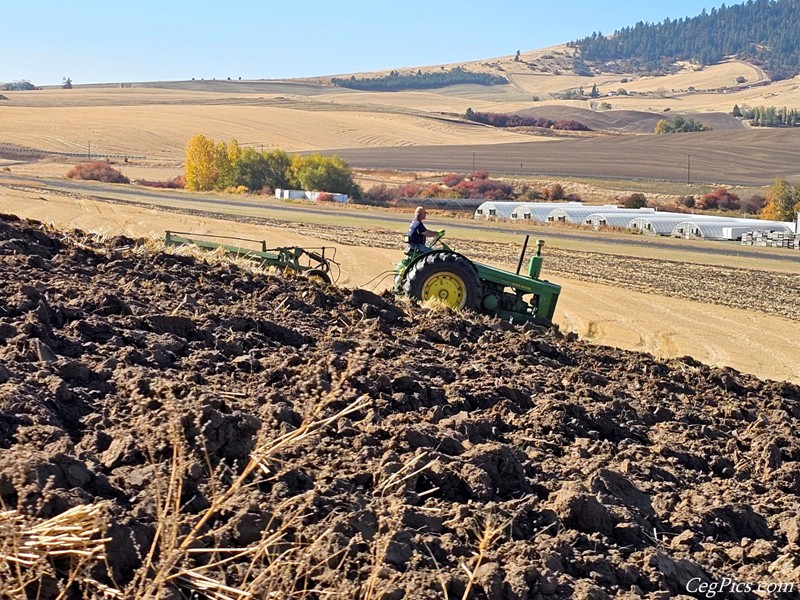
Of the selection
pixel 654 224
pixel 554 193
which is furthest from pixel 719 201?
pixel 654 224

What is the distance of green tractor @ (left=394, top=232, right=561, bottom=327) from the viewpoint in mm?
13406

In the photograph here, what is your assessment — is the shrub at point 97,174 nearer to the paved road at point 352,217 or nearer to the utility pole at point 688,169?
the paved road at point 352,217

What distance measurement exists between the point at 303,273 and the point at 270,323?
15.5ft

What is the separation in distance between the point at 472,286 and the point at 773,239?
35555 mm

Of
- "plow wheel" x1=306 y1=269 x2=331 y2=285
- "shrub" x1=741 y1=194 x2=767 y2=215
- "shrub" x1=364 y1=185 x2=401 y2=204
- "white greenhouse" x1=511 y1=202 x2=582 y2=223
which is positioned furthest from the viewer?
"shrub" x1=741 y1=194 x2=767 y2=215

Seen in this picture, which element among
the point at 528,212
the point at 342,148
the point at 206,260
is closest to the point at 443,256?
the point at 206,260

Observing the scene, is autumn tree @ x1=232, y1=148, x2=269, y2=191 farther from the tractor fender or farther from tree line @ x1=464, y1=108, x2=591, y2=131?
tree line @ x1=464, y1=108, x2=591, y2=131

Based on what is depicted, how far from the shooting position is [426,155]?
99.2 metres

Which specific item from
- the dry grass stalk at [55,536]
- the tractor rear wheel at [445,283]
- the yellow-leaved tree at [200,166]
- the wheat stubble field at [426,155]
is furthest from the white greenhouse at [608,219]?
the dry grass stalk at [55,536]

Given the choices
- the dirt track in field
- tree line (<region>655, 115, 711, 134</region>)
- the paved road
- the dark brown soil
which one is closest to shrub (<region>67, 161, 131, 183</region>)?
the paved road

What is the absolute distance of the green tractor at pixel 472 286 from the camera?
1341cm

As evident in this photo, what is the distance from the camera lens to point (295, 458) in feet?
18.3

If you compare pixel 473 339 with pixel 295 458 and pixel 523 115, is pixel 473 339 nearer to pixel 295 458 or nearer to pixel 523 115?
pixel 295 458

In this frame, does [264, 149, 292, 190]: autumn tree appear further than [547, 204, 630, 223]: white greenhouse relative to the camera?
Yes
